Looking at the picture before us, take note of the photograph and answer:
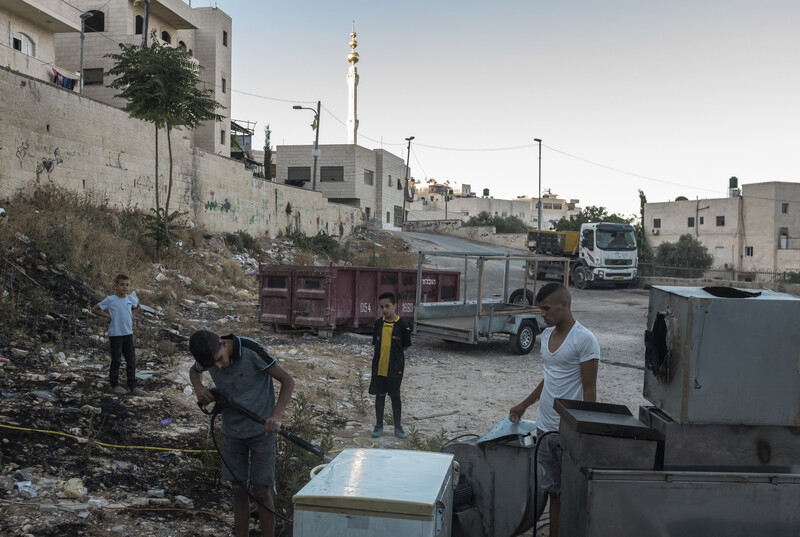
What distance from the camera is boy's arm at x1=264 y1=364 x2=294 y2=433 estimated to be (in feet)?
11.6

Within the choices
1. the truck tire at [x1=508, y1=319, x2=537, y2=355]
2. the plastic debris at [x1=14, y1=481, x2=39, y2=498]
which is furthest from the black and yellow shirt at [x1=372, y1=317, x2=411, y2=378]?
the truck tire at [x1=508, y1=319, x2=537, y2=355]

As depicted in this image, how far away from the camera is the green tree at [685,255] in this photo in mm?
41000

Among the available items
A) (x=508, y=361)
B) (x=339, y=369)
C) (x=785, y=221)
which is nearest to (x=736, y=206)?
(x=785, y=221)

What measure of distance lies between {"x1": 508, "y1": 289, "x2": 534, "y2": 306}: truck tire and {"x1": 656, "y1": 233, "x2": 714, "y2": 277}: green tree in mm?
30405

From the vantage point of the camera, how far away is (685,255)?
1618 inches

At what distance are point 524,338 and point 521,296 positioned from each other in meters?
2.49

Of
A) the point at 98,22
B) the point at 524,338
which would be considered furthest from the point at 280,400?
the point at 98,22

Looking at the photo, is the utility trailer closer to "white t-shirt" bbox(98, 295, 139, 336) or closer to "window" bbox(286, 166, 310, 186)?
"white t-shirt" bbox(98, 295, 139, 336)

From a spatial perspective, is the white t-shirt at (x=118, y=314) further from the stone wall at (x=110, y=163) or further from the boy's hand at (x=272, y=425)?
the stone wall at (x=110, y=163)

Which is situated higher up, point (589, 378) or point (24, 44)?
point (24, 44)

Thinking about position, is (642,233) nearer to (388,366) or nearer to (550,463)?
(388,366)

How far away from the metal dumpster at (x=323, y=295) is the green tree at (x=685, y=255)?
111ft

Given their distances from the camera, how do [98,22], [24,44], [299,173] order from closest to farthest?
1. [24,44]
2. [98,22]
3. [299,173]

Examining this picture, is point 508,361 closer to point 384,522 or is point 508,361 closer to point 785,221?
point 384,522
